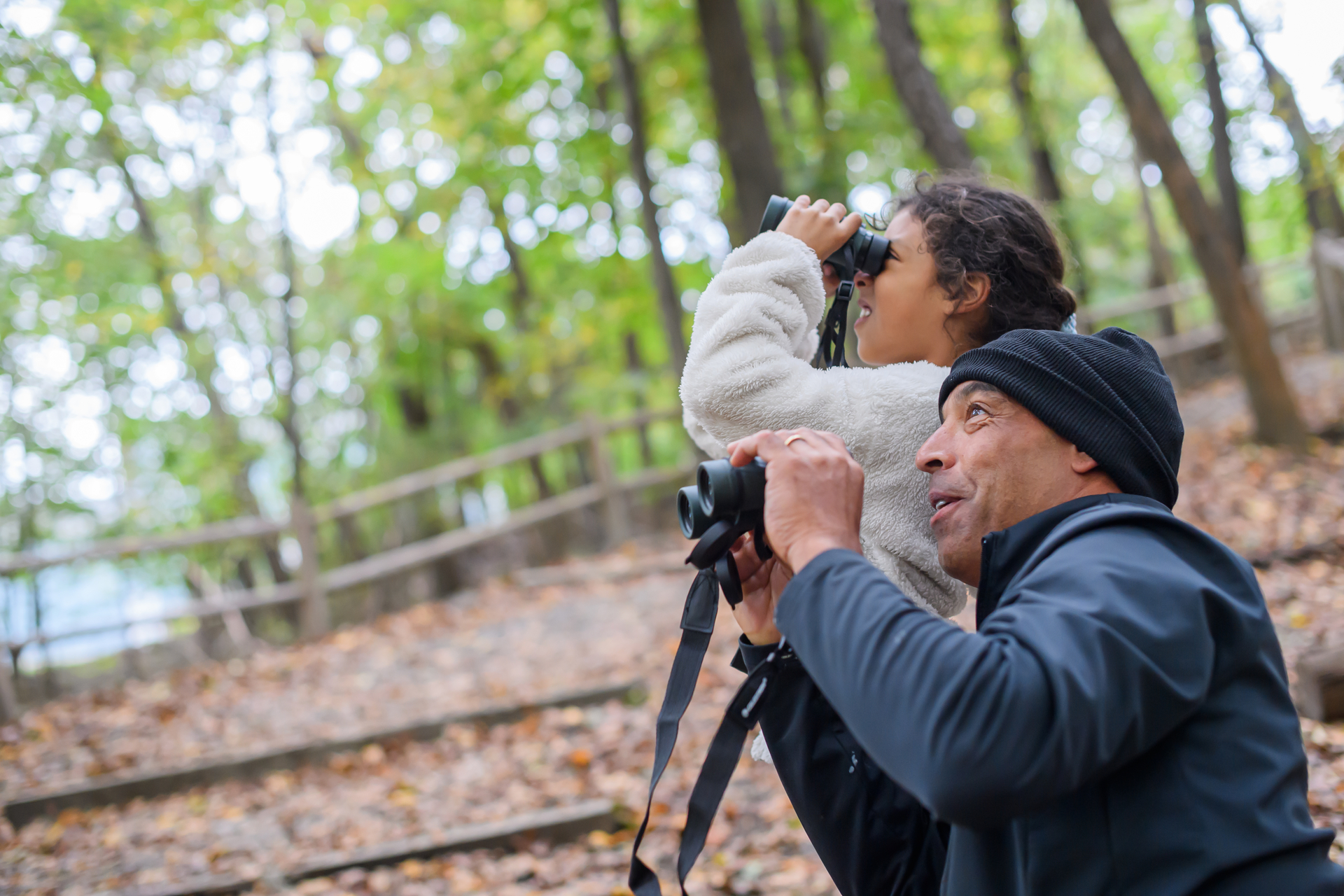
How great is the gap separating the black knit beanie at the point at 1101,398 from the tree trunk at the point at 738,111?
5.94 meters

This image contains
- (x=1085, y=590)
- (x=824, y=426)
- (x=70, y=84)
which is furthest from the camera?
(x=70, y=84)

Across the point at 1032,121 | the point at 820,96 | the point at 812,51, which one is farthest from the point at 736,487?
the point at 1032,121

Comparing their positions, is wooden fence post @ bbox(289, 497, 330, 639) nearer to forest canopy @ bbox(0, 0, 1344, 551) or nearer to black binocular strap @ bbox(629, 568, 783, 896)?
forest canopy @ bbox(0, 0, 1344, 551)

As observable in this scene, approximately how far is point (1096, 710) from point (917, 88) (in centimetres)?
688

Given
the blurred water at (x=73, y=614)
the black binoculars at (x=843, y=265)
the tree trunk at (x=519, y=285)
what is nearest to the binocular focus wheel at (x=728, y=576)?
the black binoculars at (x=843, y=265)

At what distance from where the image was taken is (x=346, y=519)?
31.4 feet

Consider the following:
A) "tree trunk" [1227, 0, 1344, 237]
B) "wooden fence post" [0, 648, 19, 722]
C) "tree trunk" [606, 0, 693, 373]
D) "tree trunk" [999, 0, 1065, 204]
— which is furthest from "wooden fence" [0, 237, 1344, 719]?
"tree trunk" [999, 0, 1065, 204]

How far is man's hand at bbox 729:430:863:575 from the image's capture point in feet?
3.78

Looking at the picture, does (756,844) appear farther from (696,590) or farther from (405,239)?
(405,239)

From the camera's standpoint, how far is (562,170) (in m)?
10.8

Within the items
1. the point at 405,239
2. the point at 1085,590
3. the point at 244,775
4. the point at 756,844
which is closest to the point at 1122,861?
the point at 1085,590

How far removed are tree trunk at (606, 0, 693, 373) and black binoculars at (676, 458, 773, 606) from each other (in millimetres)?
8115

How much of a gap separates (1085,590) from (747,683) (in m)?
0.54

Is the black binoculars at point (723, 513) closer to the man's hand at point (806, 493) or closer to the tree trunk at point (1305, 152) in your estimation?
the man's hand at point (806, 493)
